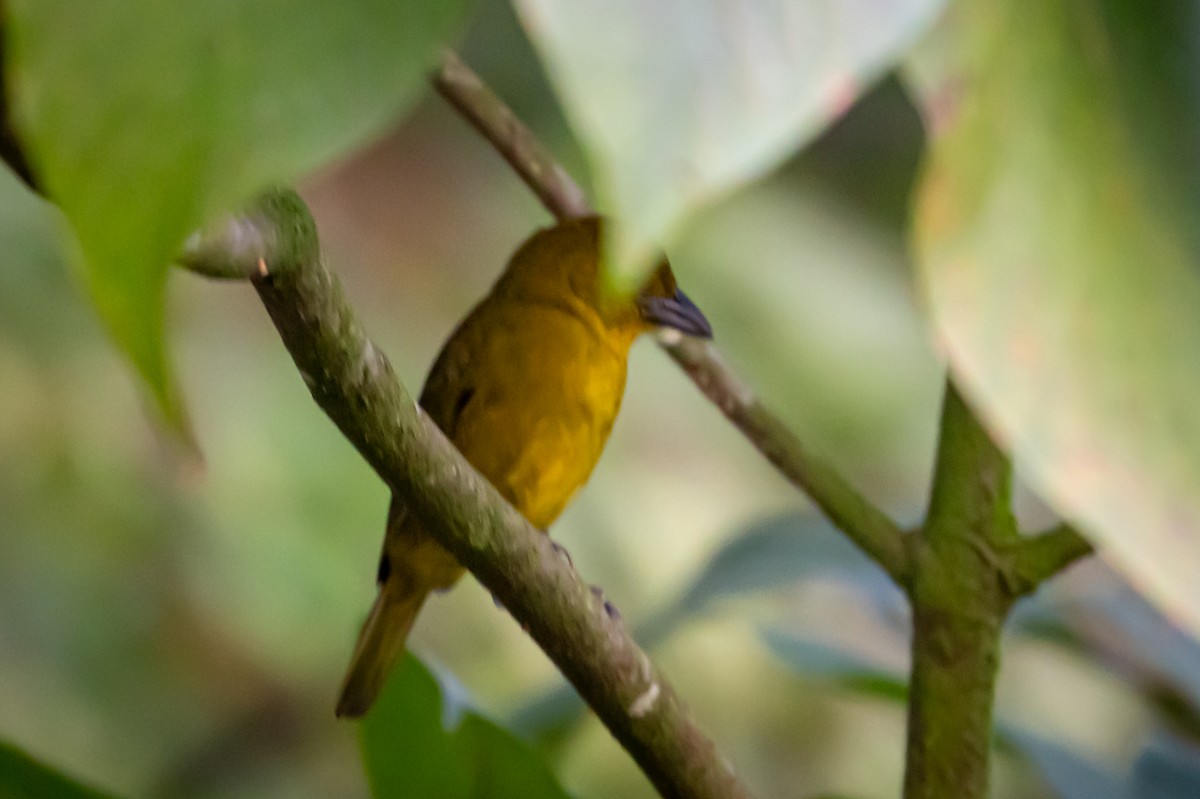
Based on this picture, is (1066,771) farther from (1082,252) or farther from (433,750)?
(1082,252)

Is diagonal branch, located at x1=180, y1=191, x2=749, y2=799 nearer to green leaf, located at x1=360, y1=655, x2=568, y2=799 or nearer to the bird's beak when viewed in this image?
green leaf, located at x1=360, y1=655, x2=568, y2=799

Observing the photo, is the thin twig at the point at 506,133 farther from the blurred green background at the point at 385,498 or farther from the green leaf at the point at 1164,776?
the blurred green background at the point at 385,498

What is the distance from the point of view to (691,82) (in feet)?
0.73

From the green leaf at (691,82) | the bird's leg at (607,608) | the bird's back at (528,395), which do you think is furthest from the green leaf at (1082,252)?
the bird's back at (528,395)

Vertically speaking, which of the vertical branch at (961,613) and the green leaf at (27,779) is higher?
the green leaf at (27,779)

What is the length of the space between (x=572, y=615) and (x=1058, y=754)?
24.9 inches

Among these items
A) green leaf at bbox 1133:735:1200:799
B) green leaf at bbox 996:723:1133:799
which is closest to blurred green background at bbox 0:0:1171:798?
green leaf at bbox 996:723:1133:799

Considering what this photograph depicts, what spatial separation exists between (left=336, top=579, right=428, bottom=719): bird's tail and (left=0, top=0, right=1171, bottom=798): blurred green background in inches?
28.4

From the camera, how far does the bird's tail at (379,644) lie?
4.43 ft

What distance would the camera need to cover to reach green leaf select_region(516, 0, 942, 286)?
0.20m

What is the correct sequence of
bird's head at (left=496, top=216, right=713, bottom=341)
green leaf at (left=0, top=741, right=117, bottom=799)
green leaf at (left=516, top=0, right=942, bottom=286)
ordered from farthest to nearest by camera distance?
bird's head at (left=496, top=216, right=713, bottom=341)
green leaf at (left=0, top=741, right=117, bottom=799)
green leaf at (left=516, top=0, right=942, bottom=286)

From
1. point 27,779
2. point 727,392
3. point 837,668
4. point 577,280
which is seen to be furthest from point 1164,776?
point 27,779

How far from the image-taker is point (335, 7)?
24 centimetres

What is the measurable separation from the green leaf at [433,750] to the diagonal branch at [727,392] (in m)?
0.30
